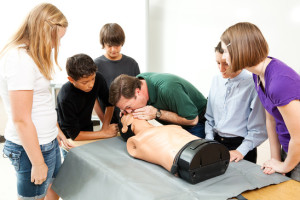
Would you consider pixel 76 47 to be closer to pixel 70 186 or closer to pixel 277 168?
pixel 70 186

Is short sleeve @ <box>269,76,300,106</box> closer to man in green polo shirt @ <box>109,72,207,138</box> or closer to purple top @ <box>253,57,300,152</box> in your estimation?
purple top @ <box>253,57,300,152</box>

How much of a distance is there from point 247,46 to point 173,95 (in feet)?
1.71

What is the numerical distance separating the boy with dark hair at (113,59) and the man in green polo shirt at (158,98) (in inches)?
22.1

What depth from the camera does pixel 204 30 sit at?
277 centimetres

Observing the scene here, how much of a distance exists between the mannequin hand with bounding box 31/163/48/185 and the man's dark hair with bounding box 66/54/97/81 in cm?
51

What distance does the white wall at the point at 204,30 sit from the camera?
214 centimetres

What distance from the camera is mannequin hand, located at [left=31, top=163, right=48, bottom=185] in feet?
3.74

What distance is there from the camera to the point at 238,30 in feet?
3.52

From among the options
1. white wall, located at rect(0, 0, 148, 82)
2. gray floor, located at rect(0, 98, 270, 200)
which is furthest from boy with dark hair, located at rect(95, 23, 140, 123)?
gray floor, located at rect(0, 98, 270, 200)

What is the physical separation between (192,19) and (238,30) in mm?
1902

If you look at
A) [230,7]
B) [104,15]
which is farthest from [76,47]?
[230,7]

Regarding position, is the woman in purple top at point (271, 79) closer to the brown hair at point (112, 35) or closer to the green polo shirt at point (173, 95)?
the green polo shirt at point (173, 95)

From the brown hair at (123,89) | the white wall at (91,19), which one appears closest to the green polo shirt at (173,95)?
the brown hair at (123,89)

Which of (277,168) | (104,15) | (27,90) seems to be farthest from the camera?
(104,15)
